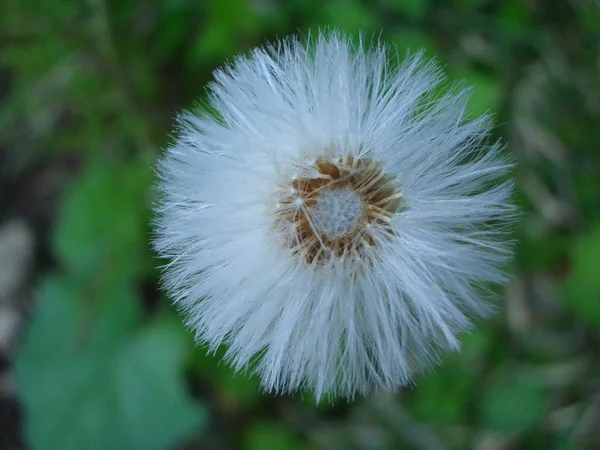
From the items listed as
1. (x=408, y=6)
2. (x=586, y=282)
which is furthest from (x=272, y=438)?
(x=408, y=6)

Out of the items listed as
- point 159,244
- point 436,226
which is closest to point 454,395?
point 436,226

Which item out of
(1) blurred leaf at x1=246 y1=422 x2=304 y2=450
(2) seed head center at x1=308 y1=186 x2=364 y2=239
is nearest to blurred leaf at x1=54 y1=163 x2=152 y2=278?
(1) blurred leaf at x1=246 y1=422 x2=304 y2=450

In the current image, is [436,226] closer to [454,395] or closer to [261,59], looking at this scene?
[261,59]

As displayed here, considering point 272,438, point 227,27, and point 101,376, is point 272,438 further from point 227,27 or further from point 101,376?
point 227,27

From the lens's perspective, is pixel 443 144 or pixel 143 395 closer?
pixel 443 144

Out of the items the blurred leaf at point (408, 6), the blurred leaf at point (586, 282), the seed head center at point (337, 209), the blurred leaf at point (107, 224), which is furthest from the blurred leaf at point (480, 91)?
the blurred leaf at point (107, 224)

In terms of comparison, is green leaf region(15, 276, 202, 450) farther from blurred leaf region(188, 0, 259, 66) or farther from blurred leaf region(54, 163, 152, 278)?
blurred leaf region(188, 0, 259, 66)

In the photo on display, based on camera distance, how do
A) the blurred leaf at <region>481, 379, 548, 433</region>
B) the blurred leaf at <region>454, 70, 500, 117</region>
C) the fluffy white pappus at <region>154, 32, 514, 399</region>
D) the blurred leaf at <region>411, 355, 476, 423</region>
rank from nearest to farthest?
the fluffy white pappus at <region>154, 32, 514, 399</region> → the blurred leaf at <region>454, 70, 500, 117</region> → the blurred leaf at <region>481, 379, 548, 433</region> → the blurred leaf at <region>411, 355, 476, 423</region>
